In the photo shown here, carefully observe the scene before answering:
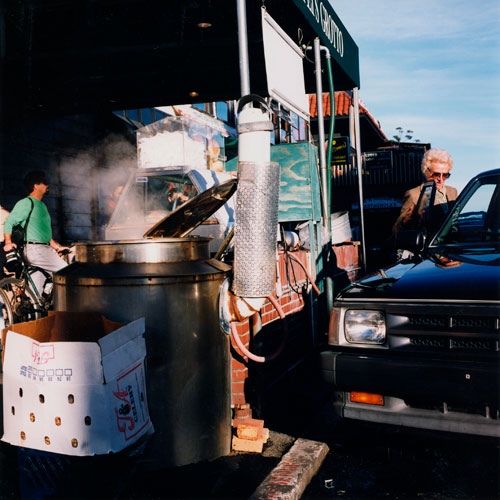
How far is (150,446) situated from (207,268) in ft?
3.65

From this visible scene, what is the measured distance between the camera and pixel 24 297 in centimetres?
658

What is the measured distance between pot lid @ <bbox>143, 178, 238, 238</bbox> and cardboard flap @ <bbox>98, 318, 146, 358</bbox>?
2.92ft

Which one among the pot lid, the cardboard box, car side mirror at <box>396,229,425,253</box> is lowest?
the cardboard box

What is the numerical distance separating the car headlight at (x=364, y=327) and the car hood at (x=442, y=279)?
0.35 ft

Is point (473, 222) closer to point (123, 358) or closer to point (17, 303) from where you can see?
point (123, 358)

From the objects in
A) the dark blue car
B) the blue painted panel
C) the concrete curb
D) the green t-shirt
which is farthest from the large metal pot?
the green t-shirt

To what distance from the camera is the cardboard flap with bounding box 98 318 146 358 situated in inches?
98.5

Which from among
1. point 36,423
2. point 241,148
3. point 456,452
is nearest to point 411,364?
point 456,452

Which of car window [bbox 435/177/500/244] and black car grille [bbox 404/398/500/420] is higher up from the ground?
car window [bbox 435/177/500/244]

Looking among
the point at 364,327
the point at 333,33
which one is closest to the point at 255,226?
the point at 364,327

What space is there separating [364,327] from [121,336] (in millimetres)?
1350

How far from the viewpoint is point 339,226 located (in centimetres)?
789

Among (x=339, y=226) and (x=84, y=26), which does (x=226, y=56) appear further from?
(x=339, y=226)

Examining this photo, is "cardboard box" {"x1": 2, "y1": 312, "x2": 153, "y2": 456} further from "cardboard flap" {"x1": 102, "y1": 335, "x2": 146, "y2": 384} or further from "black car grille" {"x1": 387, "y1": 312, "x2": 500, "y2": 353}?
"black car grille" {"x1": 387, "y1": 312, "x2": 500, "y2": 353}
